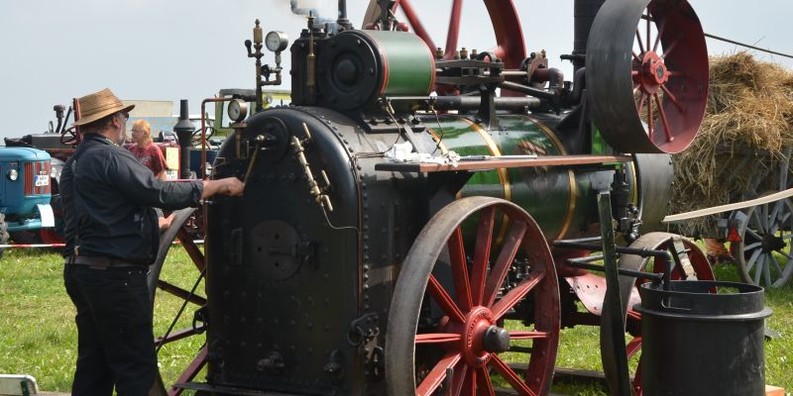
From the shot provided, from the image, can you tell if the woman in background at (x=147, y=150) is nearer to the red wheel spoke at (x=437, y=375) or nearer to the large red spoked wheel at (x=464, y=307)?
the large red spoked wheel at (x=464, y=307)

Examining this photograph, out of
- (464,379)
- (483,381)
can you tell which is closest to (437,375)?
(464,379)

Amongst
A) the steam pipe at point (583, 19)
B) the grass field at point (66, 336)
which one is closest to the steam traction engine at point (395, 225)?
the steam pipe at point (583, 19)

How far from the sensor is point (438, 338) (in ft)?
15.3

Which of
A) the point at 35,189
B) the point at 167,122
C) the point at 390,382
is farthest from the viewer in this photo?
the point at 167,122

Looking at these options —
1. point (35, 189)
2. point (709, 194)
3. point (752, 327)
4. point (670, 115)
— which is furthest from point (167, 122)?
point (752, 327)

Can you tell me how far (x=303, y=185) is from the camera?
4.72 meters

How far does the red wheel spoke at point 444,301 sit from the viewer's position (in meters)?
4.66

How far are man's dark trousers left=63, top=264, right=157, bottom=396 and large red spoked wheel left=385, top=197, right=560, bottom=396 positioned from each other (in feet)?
3.71

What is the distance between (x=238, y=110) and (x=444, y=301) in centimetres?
121

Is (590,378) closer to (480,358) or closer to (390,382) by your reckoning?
(480,358)

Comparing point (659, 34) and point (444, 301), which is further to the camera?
point (659, 34)

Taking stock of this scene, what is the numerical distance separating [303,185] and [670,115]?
2.80 m

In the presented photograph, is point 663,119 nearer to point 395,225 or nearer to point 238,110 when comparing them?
point 395,225

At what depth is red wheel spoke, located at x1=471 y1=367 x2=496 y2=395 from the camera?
4.91m
